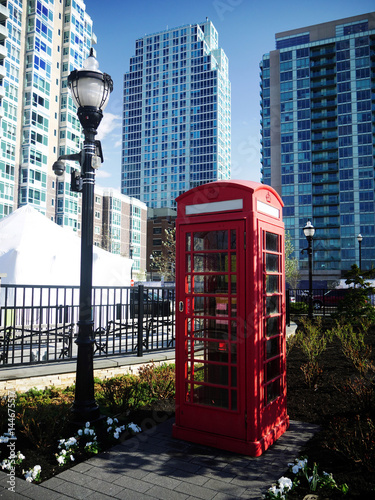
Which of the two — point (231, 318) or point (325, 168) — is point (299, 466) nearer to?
point (231, 318)

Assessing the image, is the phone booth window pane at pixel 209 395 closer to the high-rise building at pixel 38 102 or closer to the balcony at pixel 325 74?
the high-rise building at pixel 38 102

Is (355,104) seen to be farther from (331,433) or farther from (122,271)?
(331,433)

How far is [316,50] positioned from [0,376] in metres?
97.0

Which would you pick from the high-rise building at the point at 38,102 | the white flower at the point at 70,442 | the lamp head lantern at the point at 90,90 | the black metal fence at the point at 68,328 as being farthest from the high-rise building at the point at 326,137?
the white flower at the point at 70,442

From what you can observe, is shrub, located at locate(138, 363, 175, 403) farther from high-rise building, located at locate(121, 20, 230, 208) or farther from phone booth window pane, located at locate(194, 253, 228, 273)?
high-rise building, located at locate(121, 20, 230, 208)

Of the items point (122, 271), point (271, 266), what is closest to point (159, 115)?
point (122, 271)

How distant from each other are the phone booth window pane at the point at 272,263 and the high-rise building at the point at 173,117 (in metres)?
127

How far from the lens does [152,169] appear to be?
141 m

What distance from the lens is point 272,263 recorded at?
4.88 meters

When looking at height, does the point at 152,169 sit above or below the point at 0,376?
above

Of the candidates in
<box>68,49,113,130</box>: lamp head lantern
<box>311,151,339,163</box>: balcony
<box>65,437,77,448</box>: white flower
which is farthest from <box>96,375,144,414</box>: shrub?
<box>311,151,339,163</box>: balcony

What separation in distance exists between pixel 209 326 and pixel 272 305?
0.83 metres

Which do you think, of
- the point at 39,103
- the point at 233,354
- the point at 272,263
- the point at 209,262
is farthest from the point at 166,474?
the point at 39,103

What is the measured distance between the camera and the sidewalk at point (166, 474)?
353cm
